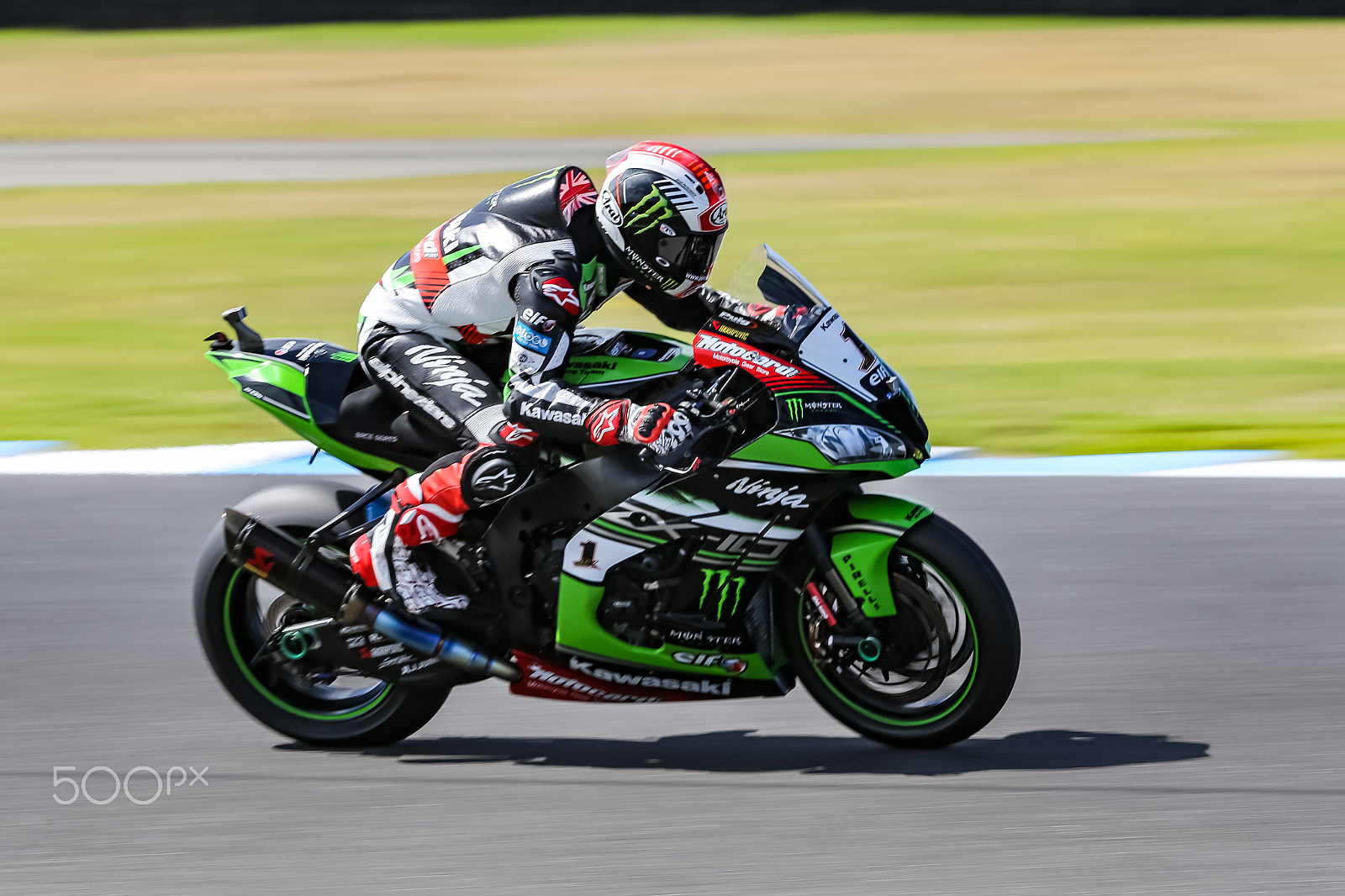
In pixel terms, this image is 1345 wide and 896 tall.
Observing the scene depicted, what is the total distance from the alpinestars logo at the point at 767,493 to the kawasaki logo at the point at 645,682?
1.61ft

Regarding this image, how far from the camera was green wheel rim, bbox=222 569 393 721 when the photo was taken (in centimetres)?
464

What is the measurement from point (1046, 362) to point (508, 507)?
570 cm

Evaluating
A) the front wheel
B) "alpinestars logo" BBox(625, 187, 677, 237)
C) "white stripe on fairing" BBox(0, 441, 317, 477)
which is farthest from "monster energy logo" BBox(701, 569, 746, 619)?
"white stripe on fairing" BBox(0, 441, 317, 477)

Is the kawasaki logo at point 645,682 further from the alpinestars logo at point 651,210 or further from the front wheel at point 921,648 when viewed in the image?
the alpinestars logo at point 651,210

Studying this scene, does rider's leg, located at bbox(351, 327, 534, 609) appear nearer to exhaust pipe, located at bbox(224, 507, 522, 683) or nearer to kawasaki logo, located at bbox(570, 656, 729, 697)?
exhaust pipe, located at bbox(224, 507, 522, 683)

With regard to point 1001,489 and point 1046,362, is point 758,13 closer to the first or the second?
point 1046,362

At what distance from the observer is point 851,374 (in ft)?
14.0

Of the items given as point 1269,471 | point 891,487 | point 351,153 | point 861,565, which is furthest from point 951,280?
point 351,153

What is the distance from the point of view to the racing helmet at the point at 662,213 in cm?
426

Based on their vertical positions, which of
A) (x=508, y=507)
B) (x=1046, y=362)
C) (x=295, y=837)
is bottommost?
(x=295, y=837)

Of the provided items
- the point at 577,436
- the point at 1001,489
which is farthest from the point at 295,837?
the point at 1001,489

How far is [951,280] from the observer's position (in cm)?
1212

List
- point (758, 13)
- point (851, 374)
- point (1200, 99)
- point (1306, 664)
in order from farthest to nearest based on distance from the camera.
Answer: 1. point (758, 13)
2. point (1200, 99)
3. point (1306, 664)
4. point (851, 374)

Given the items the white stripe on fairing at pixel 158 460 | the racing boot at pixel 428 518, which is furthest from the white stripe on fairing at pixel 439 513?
the white stripe on fairing at pixel 158 460
